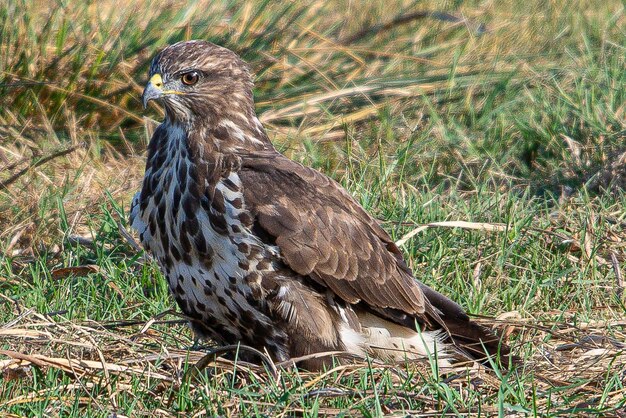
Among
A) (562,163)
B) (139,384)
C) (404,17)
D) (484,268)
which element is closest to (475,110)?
(562,163)

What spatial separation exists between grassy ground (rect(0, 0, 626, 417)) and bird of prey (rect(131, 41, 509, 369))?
21 centimetres

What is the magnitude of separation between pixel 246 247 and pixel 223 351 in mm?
379

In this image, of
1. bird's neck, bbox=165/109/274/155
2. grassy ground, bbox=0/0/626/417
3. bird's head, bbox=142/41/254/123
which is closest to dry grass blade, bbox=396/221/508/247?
grassy ground, bbox=0/0/626/417

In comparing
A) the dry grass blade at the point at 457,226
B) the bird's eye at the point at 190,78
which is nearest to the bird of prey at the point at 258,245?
the bird's eye at the point at 190,78

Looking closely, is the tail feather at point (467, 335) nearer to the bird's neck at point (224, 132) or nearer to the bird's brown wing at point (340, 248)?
the bird's brown wing at point (340, 248)

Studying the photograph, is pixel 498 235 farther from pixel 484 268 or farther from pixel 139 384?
pixel 139 384

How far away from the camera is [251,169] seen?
437cm

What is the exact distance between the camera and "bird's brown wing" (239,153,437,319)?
4258 millimetres

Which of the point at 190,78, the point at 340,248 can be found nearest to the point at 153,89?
the point at 190,78

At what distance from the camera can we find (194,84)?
15.0ft

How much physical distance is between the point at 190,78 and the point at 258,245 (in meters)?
0.80

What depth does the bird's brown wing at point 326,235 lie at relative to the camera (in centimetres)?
426

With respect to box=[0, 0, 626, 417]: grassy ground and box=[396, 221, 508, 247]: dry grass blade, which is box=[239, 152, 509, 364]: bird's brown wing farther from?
box=[396, 221, 508, 247]: dry grass blade

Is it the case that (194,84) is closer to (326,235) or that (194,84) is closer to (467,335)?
(326,235)
